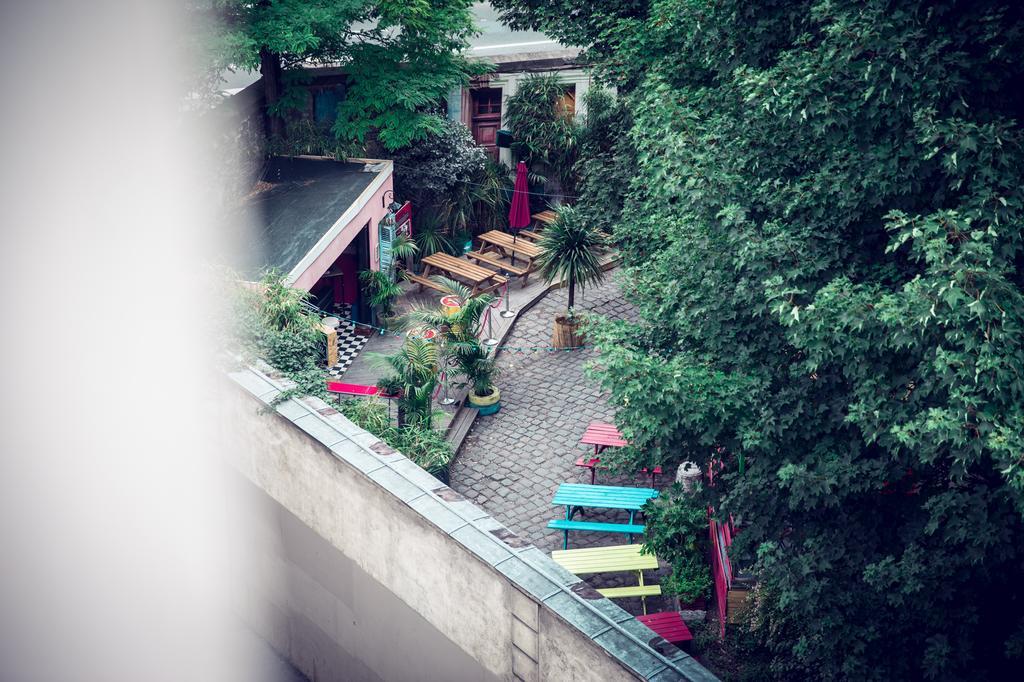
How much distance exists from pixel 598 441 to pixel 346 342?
19.2ft

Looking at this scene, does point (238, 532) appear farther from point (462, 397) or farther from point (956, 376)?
point (956, 376)

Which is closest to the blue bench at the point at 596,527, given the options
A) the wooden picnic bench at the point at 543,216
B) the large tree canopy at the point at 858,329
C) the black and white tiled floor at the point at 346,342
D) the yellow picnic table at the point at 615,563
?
the yellow picnic table at the point at 615,563

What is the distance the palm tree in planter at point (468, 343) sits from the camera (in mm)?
15258

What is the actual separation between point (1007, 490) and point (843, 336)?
5.32 ft

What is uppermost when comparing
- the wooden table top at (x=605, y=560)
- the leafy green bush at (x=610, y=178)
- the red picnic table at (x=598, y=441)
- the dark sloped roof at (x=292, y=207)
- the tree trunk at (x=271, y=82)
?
the tree trunk at (x=271, y=82)

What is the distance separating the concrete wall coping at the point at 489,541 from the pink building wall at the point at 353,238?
5.49 meters

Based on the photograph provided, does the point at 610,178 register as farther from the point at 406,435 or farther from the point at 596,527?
the point at 596,527

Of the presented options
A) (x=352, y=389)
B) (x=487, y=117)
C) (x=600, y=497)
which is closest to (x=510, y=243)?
(x=487, y=117)

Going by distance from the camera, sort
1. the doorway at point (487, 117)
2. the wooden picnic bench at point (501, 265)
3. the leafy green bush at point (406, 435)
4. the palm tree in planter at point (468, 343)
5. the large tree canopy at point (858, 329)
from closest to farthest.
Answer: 1. the large tree canopy at point (858, 329)
2. the leafy green bush at point (406, 435)
3. the palm tree in planter at point (468, 343)
4. the wooden picnic bench at point (501, 265)
5. the doorway at point (487, 117)

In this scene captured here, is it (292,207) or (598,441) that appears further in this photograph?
(292,207)

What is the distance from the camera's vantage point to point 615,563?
11641 millimetres

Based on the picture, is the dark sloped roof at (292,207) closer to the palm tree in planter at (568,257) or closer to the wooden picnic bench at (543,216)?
the palm tree in planter at (568,257)

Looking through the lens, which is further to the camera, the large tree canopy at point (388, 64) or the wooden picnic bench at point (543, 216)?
the wooden picnic bench at point (543, 216)

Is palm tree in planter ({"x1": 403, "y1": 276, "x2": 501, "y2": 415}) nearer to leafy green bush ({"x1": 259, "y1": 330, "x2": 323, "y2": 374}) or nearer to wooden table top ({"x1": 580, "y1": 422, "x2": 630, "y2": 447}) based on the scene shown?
wooden table top ({"x1": 580, "y1": 422, "x2": 630, "y2": 447})
